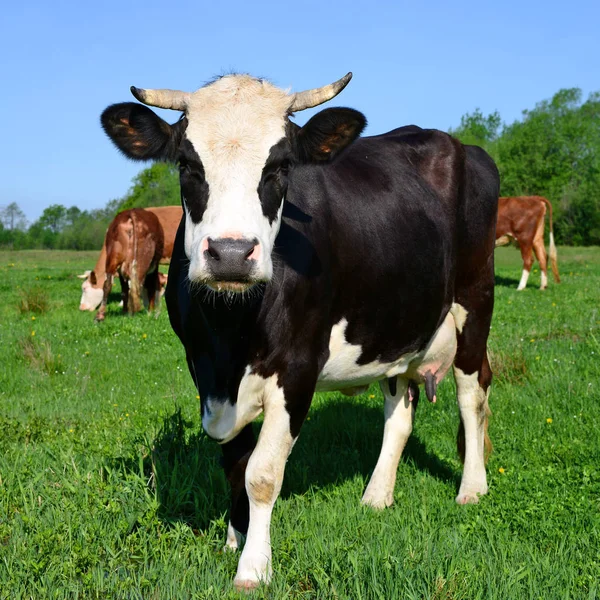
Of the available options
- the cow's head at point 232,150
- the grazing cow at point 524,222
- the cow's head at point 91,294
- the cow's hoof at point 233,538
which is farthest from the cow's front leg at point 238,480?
the grazing cow at point 524,222

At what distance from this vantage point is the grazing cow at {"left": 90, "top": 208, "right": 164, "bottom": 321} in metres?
15.0

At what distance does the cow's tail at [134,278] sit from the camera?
47.0 feet

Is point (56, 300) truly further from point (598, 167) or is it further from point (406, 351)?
point (598, 167)

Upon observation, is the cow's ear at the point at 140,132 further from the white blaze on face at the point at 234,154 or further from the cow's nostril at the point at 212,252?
the cow's nostril at the point at 212,252

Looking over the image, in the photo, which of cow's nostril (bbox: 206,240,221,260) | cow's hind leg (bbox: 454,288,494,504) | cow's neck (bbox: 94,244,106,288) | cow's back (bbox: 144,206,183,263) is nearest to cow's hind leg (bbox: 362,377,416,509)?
cow's hind leg (bbox: 454,288,494,504)

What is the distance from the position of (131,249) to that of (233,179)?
12326 millimetres

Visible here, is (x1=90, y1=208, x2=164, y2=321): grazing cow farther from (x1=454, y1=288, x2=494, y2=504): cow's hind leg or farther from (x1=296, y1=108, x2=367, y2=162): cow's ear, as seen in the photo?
(x1=296, y1=108, x2=367, y2=162): cow's ear

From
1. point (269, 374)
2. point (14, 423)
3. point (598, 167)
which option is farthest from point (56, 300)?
point (598, 167)

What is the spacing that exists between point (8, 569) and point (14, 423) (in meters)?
2.38

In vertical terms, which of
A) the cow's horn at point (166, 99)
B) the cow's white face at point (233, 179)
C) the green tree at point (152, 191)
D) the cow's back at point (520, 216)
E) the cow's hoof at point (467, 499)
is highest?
the green tree at point (152, 191)

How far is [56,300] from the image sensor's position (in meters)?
16.0

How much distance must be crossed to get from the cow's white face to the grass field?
1.43 meters

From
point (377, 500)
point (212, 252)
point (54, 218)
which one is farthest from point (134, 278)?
point (54, 218)

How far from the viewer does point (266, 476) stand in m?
3.71
